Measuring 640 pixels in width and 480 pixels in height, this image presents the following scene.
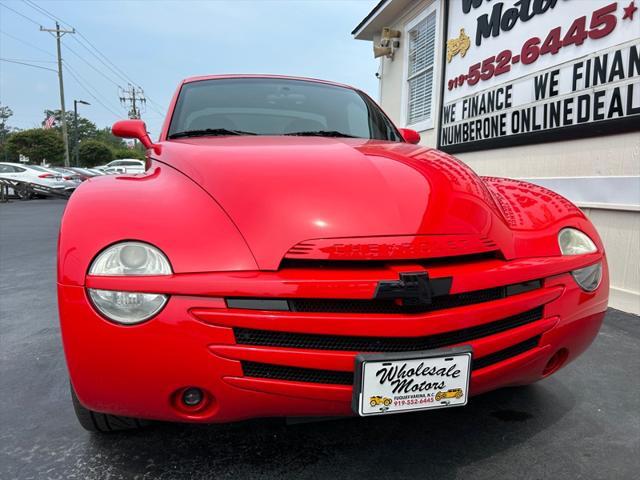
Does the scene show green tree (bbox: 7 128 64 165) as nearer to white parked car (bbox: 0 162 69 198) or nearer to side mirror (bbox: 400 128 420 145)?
white parked car (bbox: 0 162 69 198)

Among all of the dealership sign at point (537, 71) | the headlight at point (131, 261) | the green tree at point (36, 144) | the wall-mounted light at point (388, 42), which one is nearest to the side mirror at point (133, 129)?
the headlight at point (131, 261)

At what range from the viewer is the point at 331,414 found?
1.40 meters

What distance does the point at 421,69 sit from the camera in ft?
24.2

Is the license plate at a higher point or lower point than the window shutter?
lower

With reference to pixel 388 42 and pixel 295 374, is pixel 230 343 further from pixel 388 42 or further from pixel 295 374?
pixel 388 42

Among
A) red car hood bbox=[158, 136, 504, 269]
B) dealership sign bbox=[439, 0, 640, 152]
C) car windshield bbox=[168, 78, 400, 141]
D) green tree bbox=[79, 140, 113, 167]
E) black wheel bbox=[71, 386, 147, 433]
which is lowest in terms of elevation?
black wheel bbox=[71, 386, 147, 433]

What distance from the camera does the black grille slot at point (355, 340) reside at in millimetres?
1299

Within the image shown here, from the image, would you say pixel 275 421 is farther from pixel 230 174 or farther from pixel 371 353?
pixel 230 174

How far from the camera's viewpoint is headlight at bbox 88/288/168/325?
127 centimetres

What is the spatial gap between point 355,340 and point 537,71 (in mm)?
4208

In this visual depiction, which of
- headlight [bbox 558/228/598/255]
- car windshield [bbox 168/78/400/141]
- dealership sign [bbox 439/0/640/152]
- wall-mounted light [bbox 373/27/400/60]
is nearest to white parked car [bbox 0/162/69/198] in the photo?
wall-mounted light [bbox 373/27/400/60]

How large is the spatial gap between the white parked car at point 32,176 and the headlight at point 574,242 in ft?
60.4

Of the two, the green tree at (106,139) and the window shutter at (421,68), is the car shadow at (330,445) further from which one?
the green tree at (106,139)

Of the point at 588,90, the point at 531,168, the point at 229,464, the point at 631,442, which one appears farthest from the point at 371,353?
the point at 531,168
